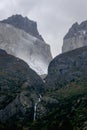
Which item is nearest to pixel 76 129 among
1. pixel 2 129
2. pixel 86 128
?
pixel 86 128

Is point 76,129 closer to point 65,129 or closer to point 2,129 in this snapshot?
point 65,129

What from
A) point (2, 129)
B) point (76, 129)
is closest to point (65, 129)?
point (76, 129)

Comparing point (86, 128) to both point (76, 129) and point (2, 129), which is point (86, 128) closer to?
point (76, 129)

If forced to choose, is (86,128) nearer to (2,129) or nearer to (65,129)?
(65,129)
